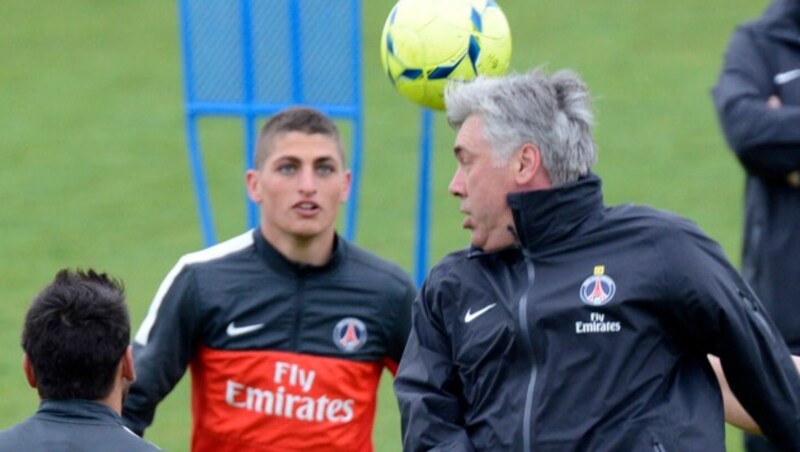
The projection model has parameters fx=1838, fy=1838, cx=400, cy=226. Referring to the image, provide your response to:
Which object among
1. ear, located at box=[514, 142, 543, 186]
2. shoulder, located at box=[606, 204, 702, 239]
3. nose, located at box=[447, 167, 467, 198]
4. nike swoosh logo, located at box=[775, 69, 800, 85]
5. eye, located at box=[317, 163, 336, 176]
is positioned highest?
nike swoosh logo, located at box=[775, 69, 800, 85]

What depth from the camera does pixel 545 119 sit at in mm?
5199

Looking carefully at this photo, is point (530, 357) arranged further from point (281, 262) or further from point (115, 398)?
point (281, 262)

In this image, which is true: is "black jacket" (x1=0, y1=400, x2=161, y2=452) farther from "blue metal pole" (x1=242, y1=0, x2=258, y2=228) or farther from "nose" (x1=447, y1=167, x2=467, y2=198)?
"blue metal pole" (x1=242, y1=0, x2=258, y2=228)

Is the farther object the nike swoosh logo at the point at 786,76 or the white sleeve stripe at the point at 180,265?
the nike swoosh logo at the point at 786,76

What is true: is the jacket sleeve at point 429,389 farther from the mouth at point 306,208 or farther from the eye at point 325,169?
the eye at point 325,169

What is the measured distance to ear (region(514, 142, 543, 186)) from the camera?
17.0ft

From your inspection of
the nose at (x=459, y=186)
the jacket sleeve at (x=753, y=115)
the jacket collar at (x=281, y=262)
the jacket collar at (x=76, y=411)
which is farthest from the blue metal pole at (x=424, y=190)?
the jacket collar at (x=76, y=411)

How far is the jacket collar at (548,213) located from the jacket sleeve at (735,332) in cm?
28

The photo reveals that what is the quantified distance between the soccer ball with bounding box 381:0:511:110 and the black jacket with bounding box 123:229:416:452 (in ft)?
2.35

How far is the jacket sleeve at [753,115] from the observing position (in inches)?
269

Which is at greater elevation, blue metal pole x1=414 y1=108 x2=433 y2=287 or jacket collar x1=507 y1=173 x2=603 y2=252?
jacket collar x1=507 y1=173 x2=603 y2=252

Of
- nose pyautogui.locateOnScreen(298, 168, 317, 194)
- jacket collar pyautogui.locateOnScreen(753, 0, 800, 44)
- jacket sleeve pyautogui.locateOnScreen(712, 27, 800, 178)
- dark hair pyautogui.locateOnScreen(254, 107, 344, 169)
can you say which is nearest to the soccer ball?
dark hair pyautogui.locateOnScreen(254, 107, 344, 169)

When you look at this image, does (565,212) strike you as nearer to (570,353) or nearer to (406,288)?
(570,353)

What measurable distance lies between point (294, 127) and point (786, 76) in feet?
6.17
